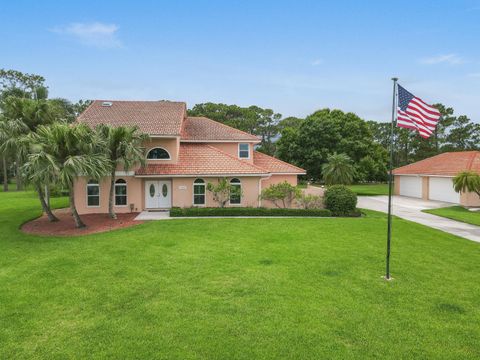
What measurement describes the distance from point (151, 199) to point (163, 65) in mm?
13421

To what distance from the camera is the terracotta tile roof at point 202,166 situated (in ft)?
69.1

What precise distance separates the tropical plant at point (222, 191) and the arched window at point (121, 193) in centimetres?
586

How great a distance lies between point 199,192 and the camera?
71.4 ft

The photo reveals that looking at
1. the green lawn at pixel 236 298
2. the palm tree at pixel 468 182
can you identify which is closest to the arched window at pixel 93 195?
the green lawn at pixel 236 298

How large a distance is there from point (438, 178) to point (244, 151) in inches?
849

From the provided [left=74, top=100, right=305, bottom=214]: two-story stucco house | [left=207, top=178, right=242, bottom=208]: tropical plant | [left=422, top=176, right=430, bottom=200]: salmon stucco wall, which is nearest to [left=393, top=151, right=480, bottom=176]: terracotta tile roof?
[left=422, top=176, right=430, bottom=200]: salmon stucco wall

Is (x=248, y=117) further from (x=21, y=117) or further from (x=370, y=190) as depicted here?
(x=21, y=117)

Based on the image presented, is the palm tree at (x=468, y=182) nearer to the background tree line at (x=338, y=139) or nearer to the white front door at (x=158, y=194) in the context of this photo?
the background tree line at (x=338, y=139)

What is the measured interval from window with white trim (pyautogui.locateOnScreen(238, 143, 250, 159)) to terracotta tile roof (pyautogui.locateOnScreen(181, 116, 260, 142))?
566mm

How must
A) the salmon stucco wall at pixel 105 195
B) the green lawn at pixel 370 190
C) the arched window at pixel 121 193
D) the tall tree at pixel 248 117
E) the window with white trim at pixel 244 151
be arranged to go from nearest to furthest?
the salmon stucco wall at pixel 105 195, the arched window at pixel 121 193, the window with white trim at pixel 244 151, the green lawn at pixel 370 190, the tall tree at pixel 248 117

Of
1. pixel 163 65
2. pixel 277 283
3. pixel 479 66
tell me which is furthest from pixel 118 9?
pixel 479 66

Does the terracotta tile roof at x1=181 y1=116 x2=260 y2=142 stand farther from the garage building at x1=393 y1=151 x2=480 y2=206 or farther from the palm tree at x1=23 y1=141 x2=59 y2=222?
the garage building at x1=393 y1=151 x2=480 y2=206

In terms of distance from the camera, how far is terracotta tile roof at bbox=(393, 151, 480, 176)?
30.9m

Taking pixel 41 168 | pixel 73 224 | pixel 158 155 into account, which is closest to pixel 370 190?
pixel 158 155
